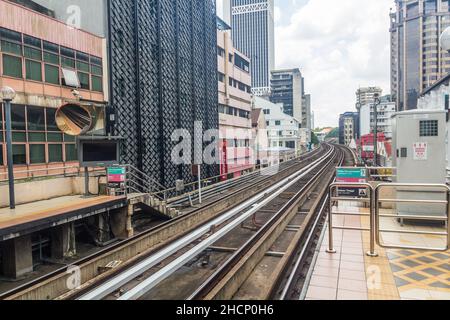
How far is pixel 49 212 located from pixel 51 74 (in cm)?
719

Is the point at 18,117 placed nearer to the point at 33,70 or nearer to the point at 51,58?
the point at 33,70

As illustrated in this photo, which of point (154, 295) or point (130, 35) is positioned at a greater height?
point (130, 35)

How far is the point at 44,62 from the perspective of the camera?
1366 centimetres

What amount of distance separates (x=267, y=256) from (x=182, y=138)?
48.3 feet

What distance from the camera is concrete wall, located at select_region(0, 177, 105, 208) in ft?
35.6

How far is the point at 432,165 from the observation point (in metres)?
8.44

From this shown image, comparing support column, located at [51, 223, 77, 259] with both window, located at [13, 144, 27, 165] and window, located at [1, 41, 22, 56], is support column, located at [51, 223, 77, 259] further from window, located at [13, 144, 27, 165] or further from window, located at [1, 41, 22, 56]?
window, located at [1, 41, 22, 56]

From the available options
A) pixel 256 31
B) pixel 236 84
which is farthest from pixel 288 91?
pixel 236 84

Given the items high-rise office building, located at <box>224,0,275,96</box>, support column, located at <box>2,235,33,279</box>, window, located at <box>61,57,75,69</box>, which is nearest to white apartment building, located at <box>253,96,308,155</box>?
window, located at <box>61,57,75,69</box>

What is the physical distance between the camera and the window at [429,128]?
8367 mm

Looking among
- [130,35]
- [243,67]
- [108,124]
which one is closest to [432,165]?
[108,124]

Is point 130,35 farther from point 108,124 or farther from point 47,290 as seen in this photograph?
point 47,290

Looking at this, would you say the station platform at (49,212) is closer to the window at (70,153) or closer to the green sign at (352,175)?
the window at (70,153)

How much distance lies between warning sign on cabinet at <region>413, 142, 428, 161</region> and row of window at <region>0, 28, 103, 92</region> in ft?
44.6
